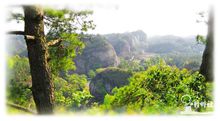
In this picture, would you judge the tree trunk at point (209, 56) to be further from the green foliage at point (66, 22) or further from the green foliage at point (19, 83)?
the green foliage at point (19, 83)

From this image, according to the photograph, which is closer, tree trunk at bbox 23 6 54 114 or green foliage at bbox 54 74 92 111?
tree trunk at bbox 23 6 54 114

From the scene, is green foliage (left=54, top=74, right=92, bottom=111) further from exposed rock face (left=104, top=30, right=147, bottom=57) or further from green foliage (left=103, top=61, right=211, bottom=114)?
A: exposed rock face (left=104, top=30, right=147, bottom=57)

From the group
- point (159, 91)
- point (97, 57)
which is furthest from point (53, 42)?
point (159, 91)

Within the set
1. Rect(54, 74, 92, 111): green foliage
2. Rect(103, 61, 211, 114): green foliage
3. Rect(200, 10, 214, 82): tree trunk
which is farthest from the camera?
Rect(54, 74, 92, 111): green foliage

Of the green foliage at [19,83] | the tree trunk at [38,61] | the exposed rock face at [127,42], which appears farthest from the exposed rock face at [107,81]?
the green foliage at [19,83]

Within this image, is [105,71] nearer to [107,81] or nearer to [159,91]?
[107,81]

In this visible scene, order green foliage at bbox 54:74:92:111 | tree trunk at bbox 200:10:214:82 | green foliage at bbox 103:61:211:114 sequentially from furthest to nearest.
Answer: green foliage at bbox 54:74:92:111 → green foliage at bbox 103:61:211:114 → tree trunk at bbox 200:10:214:82

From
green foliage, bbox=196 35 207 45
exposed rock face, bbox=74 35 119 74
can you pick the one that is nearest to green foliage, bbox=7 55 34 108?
exposed rock face, bbox=74 35 119 74
